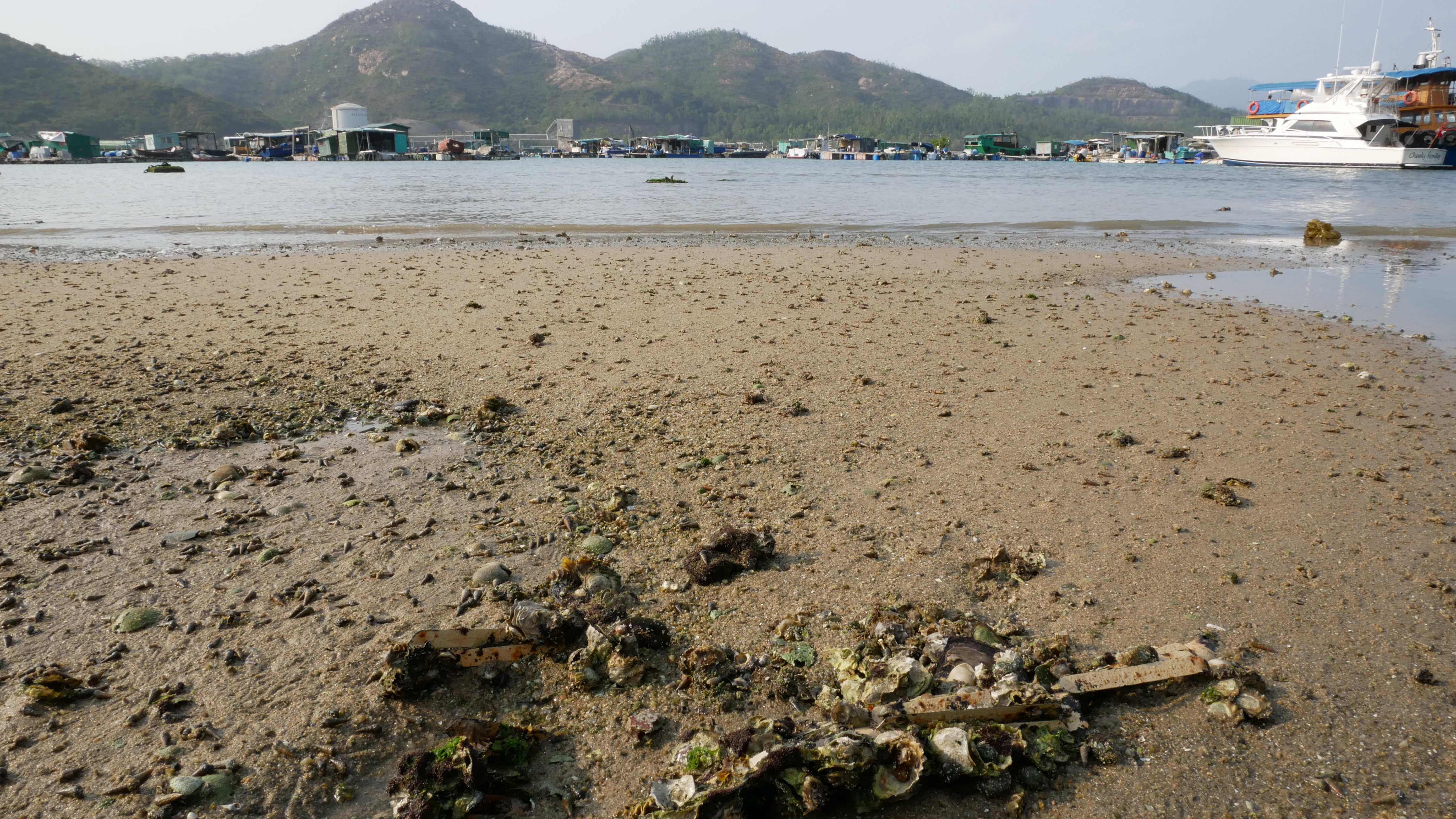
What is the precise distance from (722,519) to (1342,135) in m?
81.2

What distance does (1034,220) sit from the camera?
2052 cm

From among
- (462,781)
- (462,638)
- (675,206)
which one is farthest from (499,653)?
(675,206)

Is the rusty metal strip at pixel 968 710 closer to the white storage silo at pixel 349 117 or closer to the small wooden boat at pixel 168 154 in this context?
the small wooden boat at pixel 168 154

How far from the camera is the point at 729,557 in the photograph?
3.36 m

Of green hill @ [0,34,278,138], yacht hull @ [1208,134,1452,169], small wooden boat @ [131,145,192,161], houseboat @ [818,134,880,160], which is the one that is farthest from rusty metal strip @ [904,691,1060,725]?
green hill @ [0,34,278,138]

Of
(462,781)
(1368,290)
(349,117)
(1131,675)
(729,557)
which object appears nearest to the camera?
(462,781)

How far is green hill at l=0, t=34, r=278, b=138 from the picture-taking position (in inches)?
5128

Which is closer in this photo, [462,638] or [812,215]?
[462,638]

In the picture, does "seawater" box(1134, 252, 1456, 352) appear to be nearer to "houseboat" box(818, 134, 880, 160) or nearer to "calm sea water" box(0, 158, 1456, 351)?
"calm sea water" box(0, 158, 1456, 351)

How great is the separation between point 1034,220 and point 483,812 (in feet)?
69.7

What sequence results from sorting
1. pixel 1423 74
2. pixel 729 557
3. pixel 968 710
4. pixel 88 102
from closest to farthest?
pixel 968 710
pixel 729 557
pixel 1423 74
pixel 88 102

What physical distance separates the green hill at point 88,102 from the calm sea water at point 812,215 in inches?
4403

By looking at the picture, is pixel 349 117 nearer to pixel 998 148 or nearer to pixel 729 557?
pixel 998 148

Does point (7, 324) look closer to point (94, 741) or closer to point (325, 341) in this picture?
point (325, 341)
